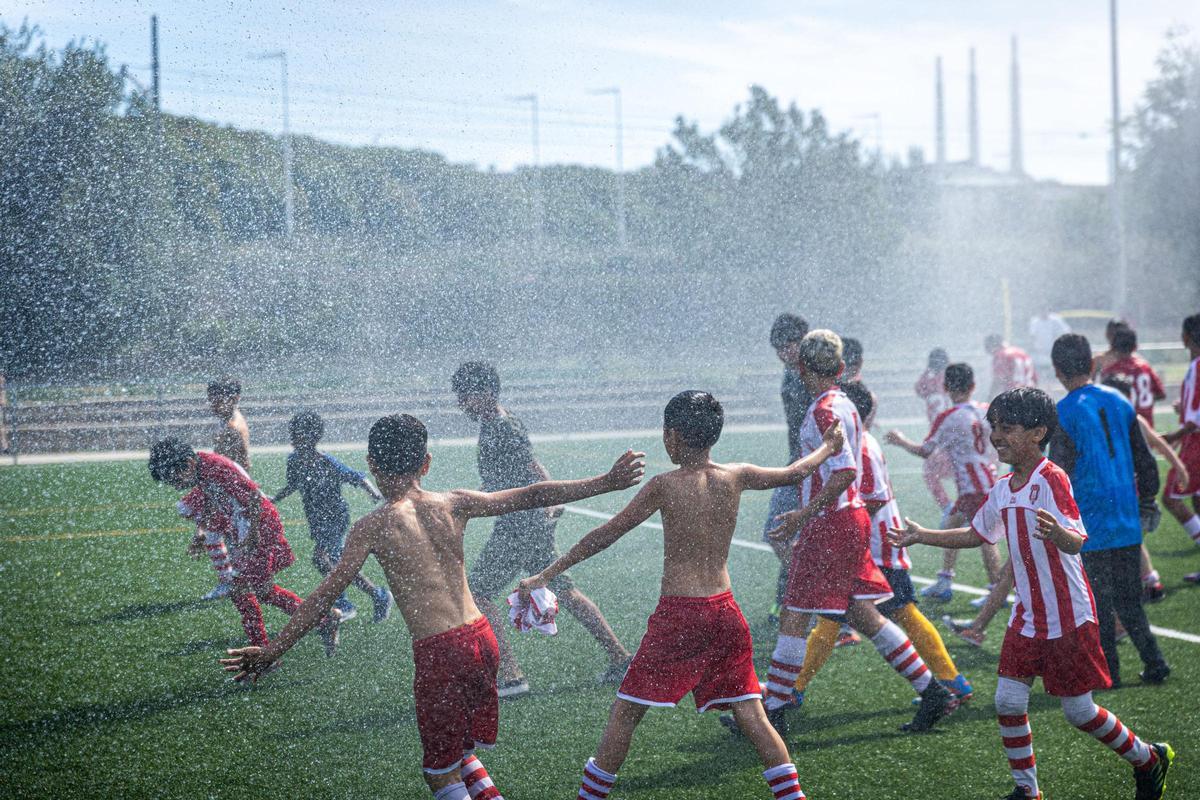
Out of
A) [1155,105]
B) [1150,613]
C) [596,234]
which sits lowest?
[1150,613]

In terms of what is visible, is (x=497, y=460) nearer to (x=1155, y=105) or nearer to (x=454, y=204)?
(x=454, y=204)

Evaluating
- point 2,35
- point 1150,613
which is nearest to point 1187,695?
point 1150,613

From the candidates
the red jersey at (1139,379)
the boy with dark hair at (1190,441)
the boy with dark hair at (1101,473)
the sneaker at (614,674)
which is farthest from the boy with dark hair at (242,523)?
the boy with dark hair at (1190,441)

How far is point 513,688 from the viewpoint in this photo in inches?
233

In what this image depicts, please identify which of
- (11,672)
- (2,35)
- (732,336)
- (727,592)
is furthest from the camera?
(732,336)

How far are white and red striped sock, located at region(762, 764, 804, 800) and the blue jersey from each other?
8.43ft

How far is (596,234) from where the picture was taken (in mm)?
26672

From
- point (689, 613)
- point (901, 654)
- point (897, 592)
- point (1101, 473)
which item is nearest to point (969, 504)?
point (1101, 473)

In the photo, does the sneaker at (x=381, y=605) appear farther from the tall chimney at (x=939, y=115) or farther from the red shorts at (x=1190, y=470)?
the tall chimney at (x=939, y=115)

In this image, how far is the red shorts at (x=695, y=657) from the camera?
3.92 m

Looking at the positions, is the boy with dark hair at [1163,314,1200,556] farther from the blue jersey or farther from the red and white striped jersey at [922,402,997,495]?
the blue jersey

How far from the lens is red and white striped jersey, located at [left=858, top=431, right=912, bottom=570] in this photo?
5457mm

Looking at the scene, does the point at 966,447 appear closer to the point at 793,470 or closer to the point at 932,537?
the point at 932,537

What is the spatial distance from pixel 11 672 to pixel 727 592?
4636 millimetres
